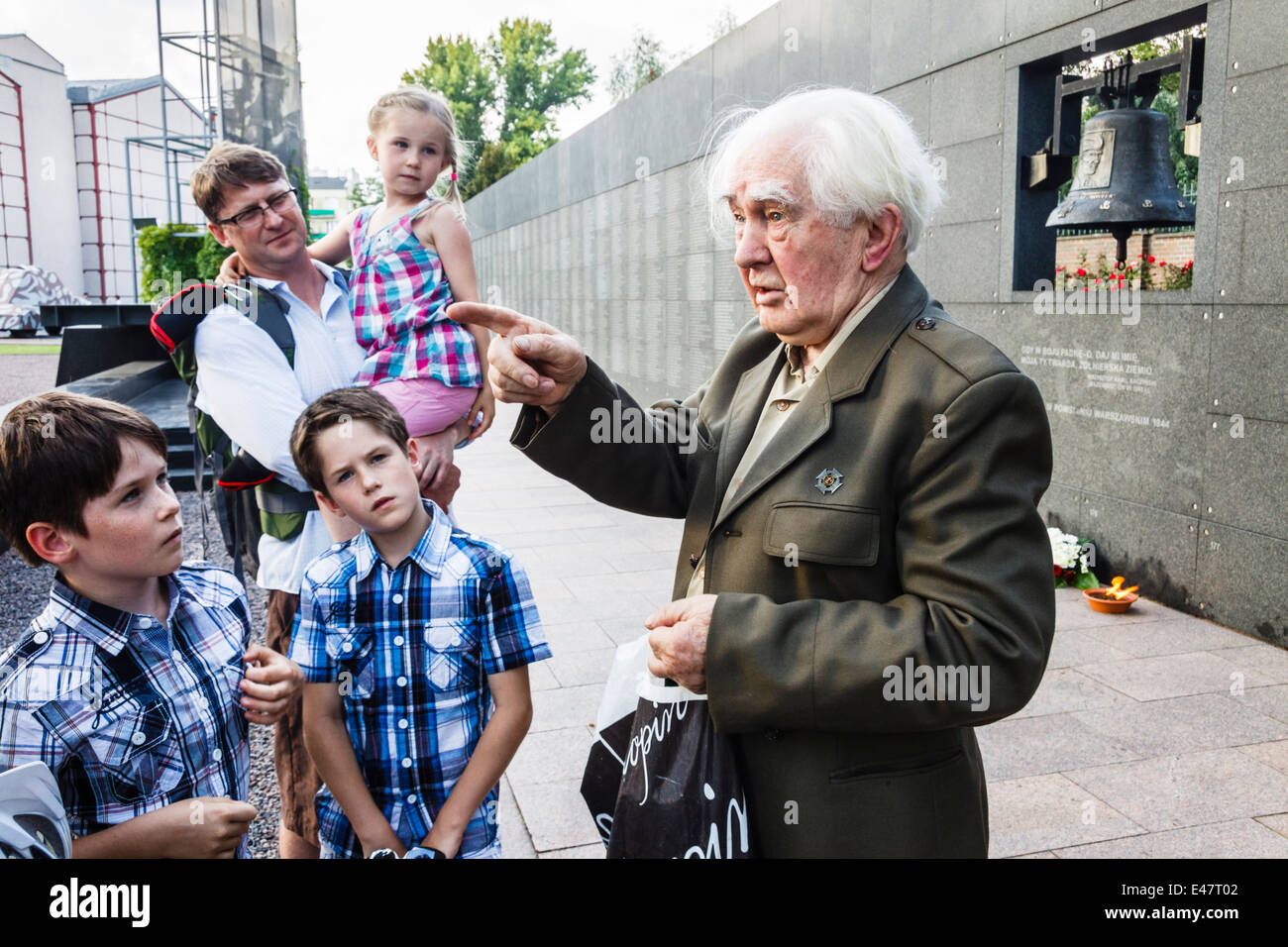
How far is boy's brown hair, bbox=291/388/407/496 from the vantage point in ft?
7.33

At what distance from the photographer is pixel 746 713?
59.4 inches

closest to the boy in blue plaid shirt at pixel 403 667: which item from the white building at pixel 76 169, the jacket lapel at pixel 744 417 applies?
the jacket lapel at pixel 744 417

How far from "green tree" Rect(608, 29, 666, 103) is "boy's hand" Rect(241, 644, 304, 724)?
40.1 metres

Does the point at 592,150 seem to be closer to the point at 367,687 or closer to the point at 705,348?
the point at 705,348

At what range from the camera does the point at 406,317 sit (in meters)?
2.88

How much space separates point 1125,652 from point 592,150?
11.4 m

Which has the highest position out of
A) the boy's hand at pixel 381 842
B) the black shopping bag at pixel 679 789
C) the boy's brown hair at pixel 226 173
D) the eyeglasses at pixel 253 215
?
the boy's brown hair at pixel 226 173

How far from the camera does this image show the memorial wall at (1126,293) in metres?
4.73

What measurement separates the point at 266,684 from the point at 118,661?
0.84ft

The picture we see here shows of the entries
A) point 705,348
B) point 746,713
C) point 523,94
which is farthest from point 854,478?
point 523,94

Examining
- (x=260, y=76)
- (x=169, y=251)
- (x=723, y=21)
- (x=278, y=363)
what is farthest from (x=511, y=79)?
(x=278, y=363)

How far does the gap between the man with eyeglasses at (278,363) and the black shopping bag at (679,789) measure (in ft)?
3.86

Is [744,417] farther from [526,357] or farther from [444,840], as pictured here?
[444,840]

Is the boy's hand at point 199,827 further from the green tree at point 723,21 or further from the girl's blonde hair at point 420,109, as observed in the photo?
the green tree at point 723,21
